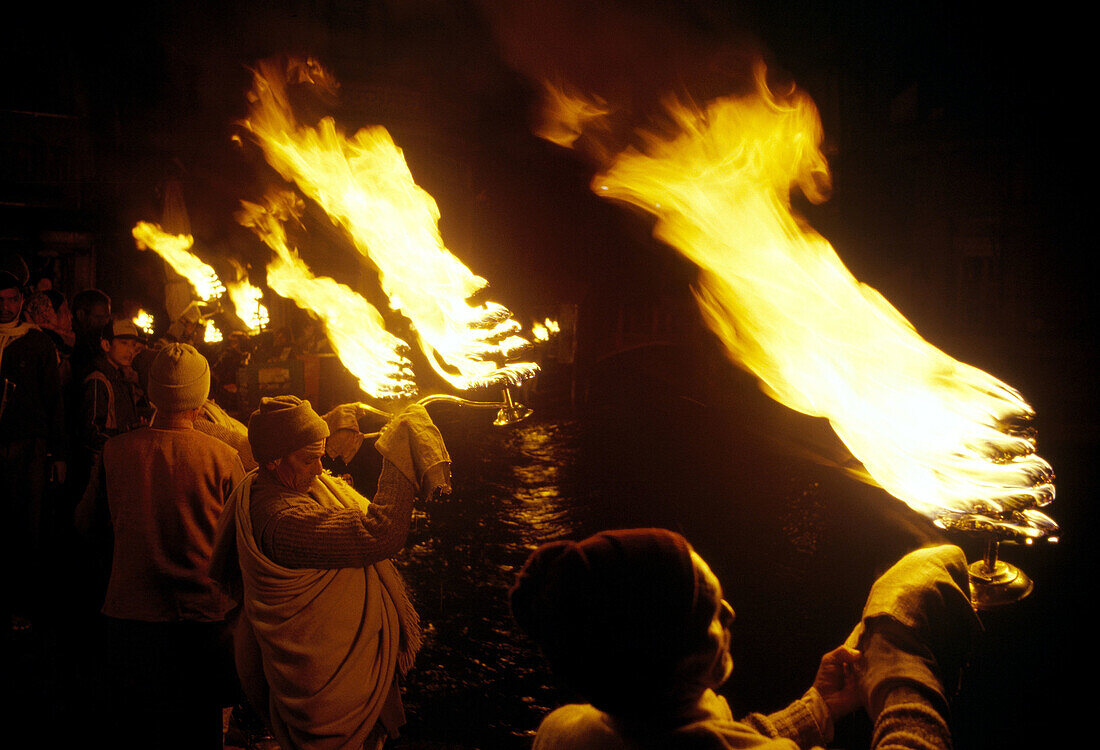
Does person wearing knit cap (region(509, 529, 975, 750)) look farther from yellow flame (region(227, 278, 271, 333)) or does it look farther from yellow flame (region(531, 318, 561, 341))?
yellow flame (region(531, 318, 561, 341))

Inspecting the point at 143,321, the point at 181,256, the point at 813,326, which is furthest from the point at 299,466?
the point at 181,256

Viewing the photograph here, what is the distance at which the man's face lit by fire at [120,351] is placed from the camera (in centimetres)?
610

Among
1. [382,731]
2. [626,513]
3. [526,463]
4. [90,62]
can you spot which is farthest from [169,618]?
[90,62]

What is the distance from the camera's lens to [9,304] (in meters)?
5.84

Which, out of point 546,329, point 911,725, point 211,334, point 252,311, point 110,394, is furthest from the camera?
point 546,329

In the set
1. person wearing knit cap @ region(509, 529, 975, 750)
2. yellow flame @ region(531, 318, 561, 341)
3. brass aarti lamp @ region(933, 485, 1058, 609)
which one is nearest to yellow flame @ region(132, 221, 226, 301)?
yellow flame @ region(531, 318, 561, 341)

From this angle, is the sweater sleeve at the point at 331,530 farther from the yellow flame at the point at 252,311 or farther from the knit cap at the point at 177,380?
the yellow flame at the point at 252,311

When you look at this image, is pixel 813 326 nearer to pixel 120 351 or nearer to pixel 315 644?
pixel 315 644

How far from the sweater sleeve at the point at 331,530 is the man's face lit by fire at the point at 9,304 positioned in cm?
476

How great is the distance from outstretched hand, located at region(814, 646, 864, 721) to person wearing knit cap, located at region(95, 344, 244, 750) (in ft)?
9.24

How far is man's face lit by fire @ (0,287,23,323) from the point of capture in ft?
19.0

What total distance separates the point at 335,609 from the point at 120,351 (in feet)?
15.3

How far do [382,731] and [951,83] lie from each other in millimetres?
20510

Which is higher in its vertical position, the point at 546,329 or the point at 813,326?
the point at 546,329
